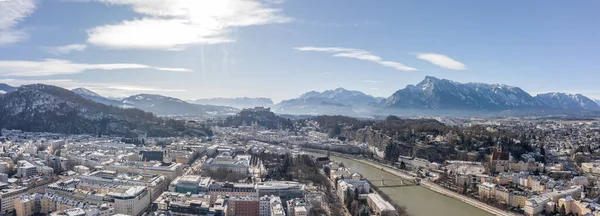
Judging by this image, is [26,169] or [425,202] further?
[26,169]

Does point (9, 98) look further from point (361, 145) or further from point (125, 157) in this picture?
point (361, 145)

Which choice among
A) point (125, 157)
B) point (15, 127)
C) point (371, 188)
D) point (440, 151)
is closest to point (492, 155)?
point (440, 151)

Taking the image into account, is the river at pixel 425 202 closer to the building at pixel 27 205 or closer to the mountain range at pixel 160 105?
the building at pixel 27 205

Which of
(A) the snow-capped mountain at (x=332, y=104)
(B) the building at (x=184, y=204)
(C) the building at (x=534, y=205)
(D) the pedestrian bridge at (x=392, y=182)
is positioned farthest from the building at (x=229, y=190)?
(A) the snow-capped mountain at (x=332, y=104)

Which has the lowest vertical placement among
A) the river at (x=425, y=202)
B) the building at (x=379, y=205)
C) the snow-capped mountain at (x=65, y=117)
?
the river at (x=425, y=202)

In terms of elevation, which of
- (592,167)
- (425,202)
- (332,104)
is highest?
(332,104)

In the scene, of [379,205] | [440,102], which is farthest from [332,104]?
[379,205]

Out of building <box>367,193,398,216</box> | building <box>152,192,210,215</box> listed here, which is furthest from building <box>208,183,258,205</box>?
building <box>367,193,398,216</box>

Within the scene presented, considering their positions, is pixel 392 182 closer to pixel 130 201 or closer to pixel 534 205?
pixel 534 205
